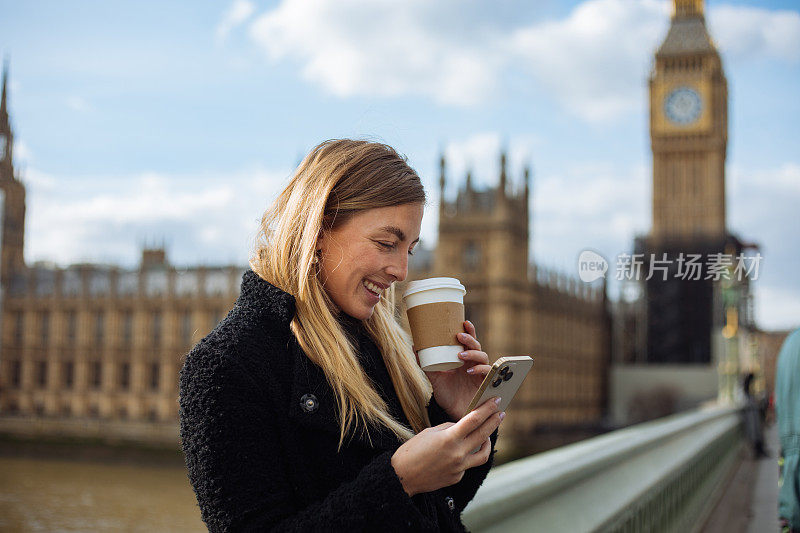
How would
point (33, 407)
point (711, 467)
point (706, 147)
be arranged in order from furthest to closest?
1. point (706, 147)
2. point (33, 407)
3. point (711, 467)

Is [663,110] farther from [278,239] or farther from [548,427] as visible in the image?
[278,239]

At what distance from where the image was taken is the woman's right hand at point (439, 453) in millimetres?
932

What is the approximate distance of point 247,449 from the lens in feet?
3.05

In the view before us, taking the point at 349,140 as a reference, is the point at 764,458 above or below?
below

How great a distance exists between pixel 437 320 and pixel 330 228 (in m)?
0.19

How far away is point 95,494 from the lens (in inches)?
918

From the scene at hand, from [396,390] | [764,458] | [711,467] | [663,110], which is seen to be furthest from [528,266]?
[396,390]

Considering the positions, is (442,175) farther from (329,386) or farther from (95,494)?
(329,386)

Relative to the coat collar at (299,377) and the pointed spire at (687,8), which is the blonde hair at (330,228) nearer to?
the coat collar at (299,377)

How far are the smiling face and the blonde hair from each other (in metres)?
0.01

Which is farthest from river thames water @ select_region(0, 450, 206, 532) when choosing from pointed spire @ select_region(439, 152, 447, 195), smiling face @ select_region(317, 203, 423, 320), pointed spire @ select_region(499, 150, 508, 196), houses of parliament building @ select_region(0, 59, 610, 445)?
smiling face @ select_region(317, 203, 423, 320)

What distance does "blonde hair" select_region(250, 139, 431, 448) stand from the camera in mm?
1015

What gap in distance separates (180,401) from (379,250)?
11.8 inches

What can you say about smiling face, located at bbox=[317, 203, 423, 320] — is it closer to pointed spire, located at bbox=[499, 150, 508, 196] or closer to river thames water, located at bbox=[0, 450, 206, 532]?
river thames water, located at bbox=[0, 450, 206, 532]
